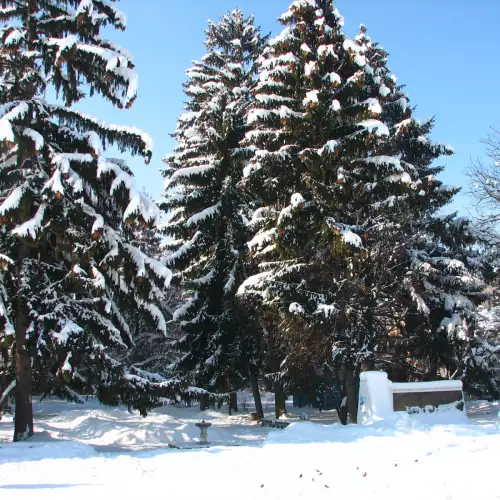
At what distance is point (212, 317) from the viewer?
21.2m

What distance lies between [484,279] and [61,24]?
62.6 feet

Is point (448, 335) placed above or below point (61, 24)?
below

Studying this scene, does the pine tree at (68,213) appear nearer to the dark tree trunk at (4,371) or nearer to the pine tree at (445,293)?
the dark tree trunk at (4,371)

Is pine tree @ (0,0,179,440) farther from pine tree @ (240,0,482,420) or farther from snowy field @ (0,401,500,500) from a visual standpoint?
pine tree @ (240,0,482,420)

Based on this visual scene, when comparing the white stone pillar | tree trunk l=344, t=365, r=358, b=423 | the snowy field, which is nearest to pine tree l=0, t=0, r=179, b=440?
the snowy field

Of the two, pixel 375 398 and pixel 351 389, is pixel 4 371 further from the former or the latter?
pixel 351 389

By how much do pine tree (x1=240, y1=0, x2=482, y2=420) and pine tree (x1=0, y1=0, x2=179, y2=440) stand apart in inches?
229

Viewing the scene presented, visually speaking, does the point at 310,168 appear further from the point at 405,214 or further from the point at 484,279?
the point at 484,279

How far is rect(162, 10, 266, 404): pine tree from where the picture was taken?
20812 millimetres

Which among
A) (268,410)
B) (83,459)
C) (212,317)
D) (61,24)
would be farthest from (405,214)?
(268,410)

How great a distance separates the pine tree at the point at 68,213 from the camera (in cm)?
1173

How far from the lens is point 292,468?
7.45 meters

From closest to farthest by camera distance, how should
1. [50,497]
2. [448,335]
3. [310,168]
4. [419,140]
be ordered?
[50,497] < [310,168] < [448,335] < [419,140]

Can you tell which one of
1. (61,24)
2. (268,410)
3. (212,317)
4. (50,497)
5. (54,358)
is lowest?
(268,410)
